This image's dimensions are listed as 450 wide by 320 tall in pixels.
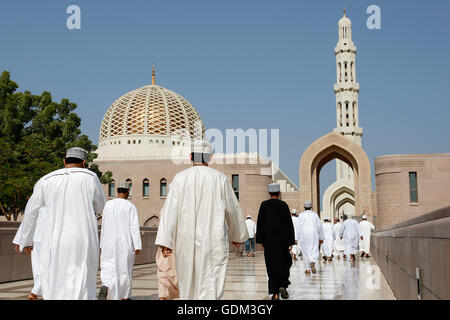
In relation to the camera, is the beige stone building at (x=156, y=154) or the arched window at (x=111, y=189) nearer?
the beige stone building at (x=156, y=154)

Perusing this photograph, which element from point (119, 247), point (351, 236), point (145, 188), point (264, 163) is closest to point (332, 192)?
point (264, 163)

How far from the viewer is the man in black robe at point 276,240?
6.12m

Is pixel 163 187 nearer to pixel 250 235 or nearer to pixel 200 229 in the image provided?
pixel 250 235

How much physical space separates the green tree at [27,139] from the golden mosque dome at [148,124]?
624 inches

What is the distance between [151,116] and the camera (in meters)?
40.4

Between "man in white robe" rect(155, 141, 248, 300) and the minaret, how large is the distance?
4132 centimetres

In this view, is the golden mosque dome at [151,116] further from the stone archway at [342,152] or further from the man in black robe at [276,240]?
the man in black robe at [276,240]

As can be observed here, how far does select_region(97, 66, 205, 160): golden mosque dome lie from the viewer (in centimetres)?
3875

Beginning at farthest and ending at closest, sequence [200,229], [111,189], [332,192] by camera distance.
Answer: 1. [332,192]
2. [111,189]
3. [200,229]

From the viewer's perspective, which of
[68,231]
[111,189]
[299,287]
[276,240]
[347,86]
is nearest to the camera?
[68,231]

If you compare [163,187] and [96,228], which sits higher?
[163,187]

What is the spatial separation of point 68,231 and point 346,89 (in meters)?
42.8

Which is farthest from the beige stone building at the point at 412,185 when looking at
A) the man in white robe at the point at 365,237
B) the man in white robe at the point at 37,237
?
the man in white robe at the point at 37,237

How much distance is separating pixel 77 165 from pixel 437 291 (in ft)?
9.34
